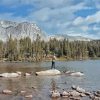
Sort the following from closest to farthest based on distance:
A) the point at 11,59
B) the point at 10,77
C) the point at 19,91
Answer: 1. the point at 19,91
2. the point at 10,77
3. the point at 11,59

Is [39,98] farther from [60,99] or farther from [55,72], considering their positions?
[55,72]

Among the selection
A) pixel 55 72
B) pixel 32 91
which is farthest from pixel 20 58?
pixel 32 91

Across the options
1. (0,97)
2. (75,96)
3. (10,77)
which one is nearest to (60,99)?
(75,96)

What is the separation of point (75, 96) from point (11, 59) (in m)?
161

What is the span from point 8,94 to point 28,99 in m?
4.50

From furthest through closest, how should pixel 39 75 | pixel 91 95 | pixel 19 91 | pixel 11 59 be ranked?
pixel 11 59 < pixel 39 75 < pixel 19 91 < pixel 91 95

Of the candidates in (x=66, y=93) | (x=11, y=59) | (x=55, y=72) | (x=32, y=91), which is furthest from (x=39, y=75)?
(x=11, y=59)

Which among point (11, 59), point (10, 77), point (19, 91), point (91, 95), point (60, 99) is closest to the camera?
point (60, 99)

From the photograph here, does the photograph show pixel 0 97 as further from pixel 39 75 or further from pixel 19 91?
pixel 39 75

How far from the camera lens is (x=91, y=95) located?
3706 centimetres

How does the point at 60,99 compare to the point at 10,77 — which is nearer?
the point at 60,99

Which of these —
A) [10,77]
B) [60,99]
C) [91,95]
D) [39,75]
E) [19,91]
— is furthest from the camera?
[39,75]

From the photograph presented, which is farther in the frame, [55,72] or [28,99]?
[55,72]

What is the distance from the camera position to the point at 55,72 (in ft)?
224
